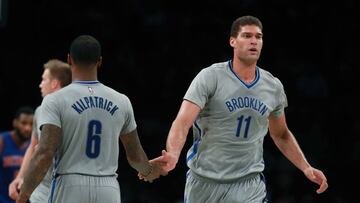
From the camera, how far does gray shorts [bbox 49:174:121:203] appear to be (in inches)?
261

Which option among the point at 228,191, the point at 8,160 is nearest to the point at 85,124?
the point at 228,191

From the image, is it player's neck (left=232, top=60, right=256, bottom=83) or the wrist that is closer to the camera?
the wrist

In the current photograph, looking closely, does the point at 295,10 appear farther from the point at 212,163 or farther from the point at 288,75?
the point at 212,163

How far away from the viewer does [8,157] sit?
11172 millimetres

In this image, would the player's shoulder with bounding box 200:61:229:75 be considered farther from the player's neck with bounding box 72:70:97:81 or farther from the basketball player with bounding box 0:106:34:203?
the basketball player with bounding box 0:106:34:203

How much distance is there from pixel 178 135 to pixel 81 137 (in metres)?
1.16

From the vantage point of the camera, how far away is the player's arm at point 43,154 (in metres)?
6.47

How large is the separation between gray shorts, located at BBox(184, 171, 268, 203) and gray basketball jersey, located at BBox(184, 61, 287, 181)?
72 millimetres

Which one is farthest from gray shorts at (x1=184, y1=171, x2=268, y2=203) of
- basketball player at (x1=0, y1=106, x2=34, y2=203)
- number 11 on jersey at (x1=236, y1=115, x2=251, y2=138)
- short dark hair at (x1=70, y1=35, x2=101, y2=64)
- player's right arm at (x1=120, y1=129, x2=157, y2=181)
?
basketball player at (x1=0, y1=106, x2=34, y2=203)

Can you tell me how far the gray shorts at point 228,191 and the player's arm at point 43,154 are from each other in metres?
1.88

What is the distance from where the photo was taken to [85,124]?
659 centimetres

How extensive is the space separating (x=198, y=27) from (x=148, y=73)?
55.8 inches

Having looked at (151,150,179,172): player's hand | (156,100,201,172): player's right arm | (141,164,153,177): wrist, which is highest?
(156,100,201,172): player's right arm

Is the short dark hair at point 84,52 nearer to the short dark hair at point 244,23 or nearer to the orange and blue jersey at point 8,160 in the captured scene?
the short dark hair at point 244,23
